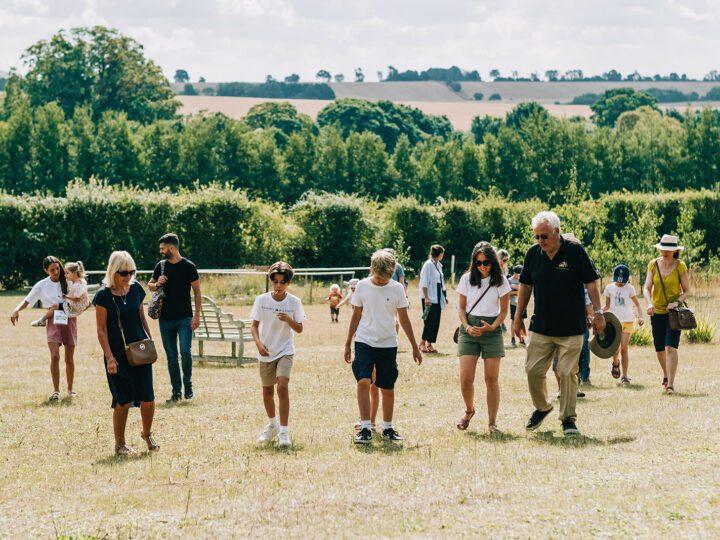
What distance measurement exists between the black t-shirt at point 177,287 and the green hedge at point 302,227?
21.5m

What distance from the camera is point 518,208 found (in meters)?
41.8

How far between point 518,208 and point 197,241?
12844mm

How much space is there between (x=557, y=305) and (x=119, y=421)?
13.2 ft

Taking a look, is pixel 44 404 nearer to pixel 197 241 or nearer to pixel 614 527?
pixel 614 527

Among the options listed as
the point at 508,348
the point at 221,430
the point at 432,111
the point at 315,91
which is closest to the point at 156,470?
the point at 221,430

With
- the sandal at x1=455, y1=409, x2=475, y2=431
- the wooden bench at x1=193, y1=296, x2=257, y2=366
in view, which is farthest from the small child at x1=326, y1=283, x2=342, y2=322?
the sandal at x1=455, y1=409, x2=475, y2=431

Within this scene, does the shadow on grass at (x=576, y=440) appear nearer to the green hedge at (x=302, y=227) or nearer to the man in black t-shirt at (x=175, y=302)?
the man in black t-shirt at (x=175, y=302)

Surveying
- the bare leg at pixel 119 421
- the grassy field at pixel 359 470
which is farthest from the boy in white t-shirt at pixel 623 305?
the bare leg at pixel 119 421

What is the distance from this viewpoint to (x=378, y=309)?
31.6ft

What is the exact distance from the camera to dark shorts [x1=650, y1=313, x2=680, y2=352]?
12.7m

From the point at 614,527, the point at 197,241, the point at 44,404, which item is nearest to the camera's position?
the point at 614,527

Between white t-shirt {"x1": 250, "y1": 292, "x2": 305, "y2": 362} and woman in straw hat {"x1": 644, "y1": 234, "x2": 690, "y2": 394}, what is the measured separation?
4.91 meters

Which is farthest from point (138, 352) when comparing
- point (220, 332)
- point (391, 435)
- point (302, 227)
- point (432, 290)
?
point (302, 227)

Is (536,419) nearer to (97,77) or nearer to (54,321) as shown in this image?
(54,321)
